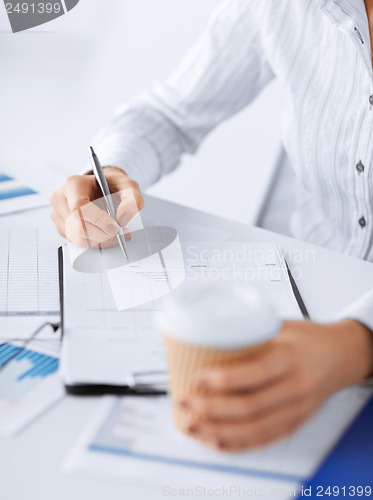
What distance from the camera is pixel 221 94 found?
1106 mm

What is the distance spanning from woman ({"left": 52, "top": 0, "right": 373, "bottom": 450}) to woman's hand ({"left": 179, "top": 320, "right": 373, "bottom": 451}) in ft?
0.44

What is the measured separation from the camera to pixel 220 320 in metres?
0.43

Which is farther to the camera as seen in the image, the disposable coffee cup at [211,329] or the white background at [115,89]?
the white background at [115,89]

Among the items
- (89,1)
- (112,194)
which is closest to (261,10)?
(112,194)

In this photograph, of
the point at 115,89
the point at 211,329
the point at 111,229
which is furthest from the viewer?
the point at 115,89

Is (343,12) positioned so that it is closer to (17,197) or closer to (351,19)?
(351,19)

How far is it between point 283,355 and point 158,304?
0.22 m

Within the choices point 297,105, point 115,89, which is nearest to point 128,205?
point 297,105

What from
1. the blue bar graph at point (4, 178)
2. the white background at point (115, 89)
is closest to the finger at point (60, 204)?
the blue bar graph at point (4, 178)

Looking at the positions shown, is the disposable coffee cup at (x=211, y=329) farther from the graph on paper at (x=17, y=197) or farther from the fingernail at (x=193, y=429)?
the graph on paper at (x=17, y=197)

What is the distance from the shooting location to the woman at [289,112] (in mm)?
870

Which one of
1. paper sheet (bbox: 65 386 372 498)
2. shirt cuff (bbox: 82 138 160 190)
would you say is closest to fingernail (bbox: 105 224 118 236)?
shirt cuff (bbox: 82 138 160 190)

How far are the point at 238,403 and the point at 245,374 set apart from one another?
2cm

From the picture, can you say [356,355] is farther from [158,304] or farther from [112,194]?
[112,194]
